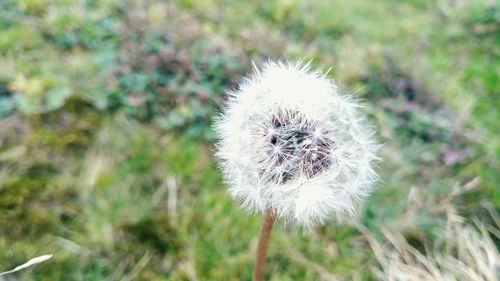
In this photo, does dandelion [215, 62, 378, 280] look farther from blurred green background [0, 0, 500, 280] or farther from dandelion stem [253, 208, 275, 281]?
blurred green background [0, 0, 500, 280]

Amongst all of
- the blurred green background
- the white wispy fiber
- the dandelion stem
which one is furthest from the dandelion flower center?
the blurred green background

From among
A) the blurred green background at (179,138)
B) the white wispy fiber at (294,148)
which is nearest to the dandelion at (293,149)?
the white wispy fiber at (294,148)

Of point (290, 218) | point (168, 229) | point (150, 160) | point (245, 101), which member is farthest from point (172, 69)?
point (290, 218)

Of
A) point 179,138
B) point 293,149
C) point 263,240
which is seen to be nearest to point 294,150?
point 293,149

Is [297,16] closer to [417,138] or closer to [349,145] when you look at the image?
[417,138]

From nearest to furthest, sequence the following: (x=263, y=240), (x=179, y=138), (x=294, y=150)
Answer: (x=294, y=150), (x=263, y=240), (x=179, y=138)

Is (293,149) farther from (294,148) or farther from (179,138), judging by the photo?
(179,138)
